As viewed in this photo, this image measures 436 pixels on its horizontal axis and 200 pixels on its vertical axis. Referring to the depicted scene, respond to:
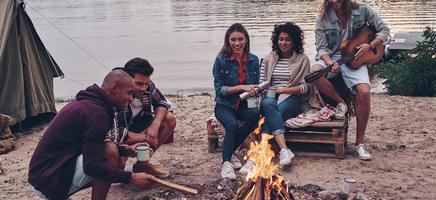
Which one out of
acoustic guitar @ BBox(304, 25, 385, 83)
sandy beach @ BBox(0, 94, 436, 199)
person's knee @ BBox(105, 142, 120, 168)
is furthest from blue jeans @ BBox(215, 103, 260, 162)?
person's knee @ BBox(105, 142, 120, 168)

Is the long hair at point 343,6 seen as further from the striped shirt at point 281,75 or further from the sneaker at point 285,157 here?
the sneaker at point 285,157

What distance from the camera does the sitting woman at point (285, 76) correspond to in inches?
234

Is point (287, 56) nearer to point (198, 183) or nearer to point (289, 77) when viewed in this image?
point (289, 77)

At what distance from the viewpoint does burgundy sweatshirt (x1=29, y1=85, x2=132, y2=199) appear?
3.97 m

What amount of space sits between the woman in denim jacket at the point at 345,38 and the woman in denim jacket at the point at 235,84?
2.78 ft

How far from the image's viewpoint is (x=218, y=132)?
20.4 feet

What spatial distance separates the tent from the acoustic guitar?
423cm

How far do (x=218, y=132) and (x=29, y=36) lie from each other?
369 centimetres

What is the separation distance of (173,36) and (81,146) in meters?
21.5

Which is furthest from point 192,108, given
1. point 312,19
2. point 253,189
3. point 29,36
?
point 312,19

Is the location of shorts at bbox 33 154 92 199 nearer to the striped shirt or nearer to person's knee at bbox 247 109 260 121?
person's knee at bbox 247 109 260 121

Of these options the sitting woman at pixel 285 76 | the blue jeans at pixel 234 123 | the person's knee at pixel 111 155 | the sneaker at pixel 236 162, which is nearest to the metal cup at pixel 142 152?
the person's knee at pixel 111 155

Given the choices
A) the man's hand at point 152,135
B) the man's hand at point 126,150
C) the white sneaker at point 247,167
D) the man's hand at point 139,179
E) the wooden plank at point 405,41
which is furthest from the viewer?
the wooden plank at point 405,41

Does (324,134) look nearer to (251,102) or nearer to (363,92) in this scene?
(363,92)
